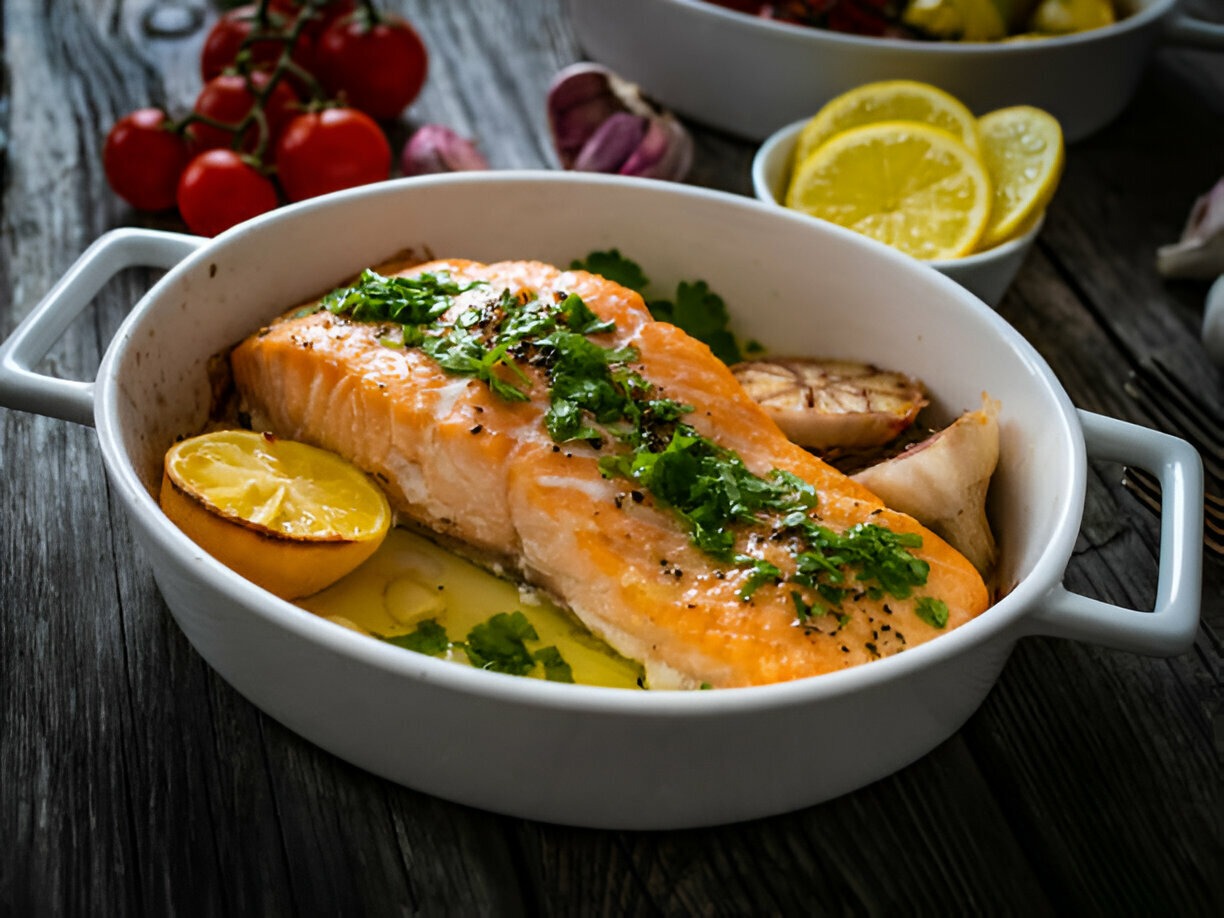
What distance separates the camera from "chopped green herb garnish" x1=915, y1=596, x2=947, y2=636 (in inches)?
60.0

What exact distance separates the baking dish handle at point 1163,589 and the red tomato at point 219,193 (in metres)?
1.75

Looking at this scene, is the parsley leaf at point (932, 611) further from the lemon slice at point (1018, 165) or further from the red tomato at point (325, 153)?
the red tomato at point (325, 153)

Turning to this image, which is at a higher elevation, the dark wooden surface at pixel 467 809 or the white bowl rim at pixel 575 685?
the white bowl rim at pixel 575 685

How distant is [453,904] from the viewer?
1372 mm

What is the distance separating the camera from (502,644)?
1623mm

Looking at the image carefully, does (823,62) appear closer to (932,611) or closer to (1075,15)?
(1075,15)

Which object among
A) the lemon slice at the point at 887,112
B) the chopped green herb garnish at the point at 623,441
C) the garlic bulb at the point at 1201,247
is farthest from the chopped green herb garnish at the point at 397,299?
the garlic bulb at the point at 1201,247

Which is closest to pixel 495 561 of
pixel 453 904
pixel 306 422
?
pixel 306 422

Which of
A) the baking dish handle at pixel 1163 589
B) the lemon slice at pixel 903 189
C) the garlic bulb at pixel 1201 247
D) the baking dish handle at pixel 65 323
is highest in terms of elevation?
the baking dish handle at pixel 65 323

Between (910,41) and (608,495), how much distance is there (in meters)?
1.79

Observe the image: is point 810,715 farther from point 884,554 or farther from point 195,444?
point 195,444

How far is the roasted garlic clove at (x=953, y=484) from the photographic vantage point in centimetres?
172

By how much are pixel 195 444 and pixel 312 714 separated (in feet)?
1.67

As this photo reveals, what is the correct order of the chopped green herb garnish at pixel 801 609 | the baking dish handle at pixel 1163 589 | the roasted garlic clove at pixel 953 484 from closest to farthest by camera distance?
the baking dish handle at pixel 1163 589
the chopped green herb garnish at pixel 801 609
the roasted garlic clove at pixel 953 484
